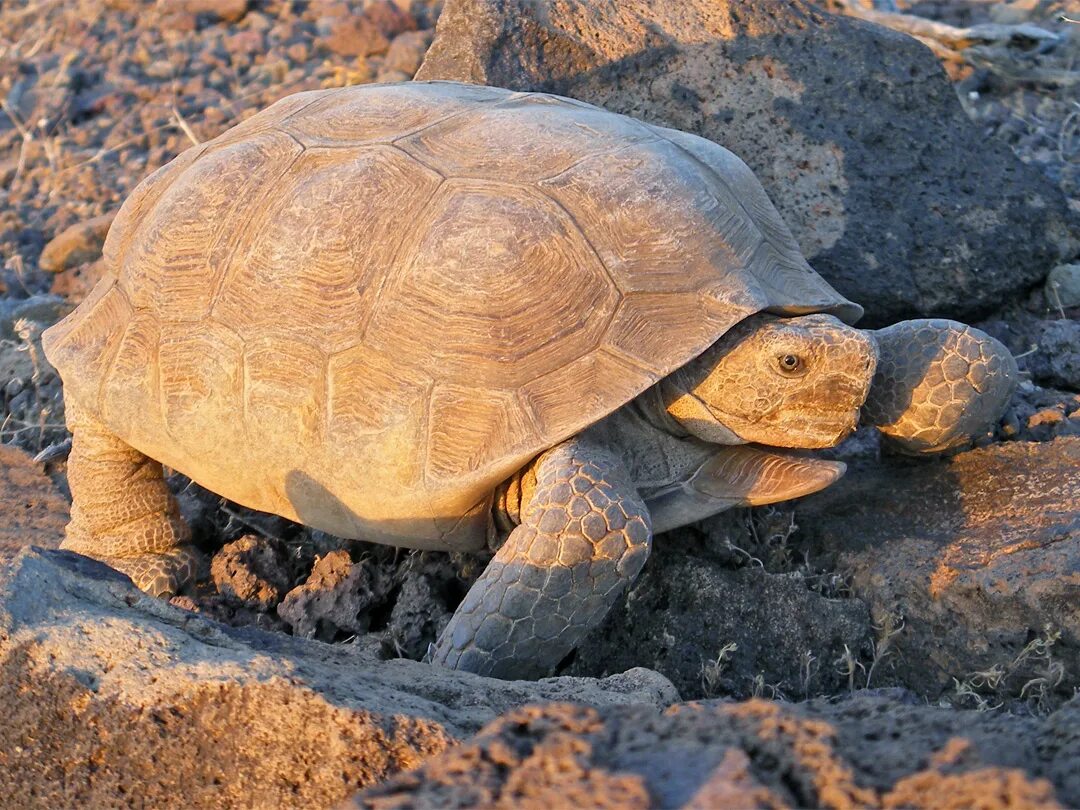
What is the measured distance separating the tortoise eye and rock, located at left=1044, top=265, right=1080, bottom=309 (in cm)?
197

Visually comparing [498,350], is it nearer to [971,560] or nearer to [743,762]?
[971,560]

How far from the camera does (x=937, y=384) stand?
3.38m

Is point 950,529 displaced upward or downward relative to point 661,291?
downward

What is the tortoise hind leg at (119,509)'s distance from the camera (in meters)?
3.66

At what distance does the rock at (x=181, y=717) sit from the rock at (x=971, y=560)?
1.41 meters

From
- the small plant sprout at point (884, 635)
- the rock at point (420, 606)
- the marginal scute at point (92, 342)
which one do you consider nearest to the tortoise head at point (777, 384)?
the small plant sprout at point (884, 635)

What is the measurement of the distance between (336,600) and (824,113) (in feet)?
8.99

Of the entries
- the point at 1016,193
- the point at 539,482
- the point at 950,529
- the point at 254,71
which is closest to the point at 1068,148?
the point at 1016,193

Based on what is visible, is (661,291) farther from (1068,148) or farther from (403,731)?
(1068,148)

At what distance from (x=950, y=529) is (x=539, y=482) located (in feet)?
4.19

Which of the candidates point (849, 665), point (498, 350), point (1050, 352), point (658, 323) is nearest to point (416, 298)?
point (498, 350)

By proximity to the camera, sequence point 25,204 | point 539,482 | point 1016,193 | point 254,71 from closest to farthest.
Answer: point 539,482 → point 1016,193 → point 25,204 → point 254,71

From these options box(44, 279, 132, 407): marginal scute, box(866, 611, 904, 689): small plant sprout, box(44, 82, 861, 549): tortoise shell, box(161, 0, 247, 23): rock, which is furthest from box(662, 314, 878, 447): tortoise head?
box(161, 0, 247, 23): rock

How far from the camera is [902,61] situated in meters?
4.64
